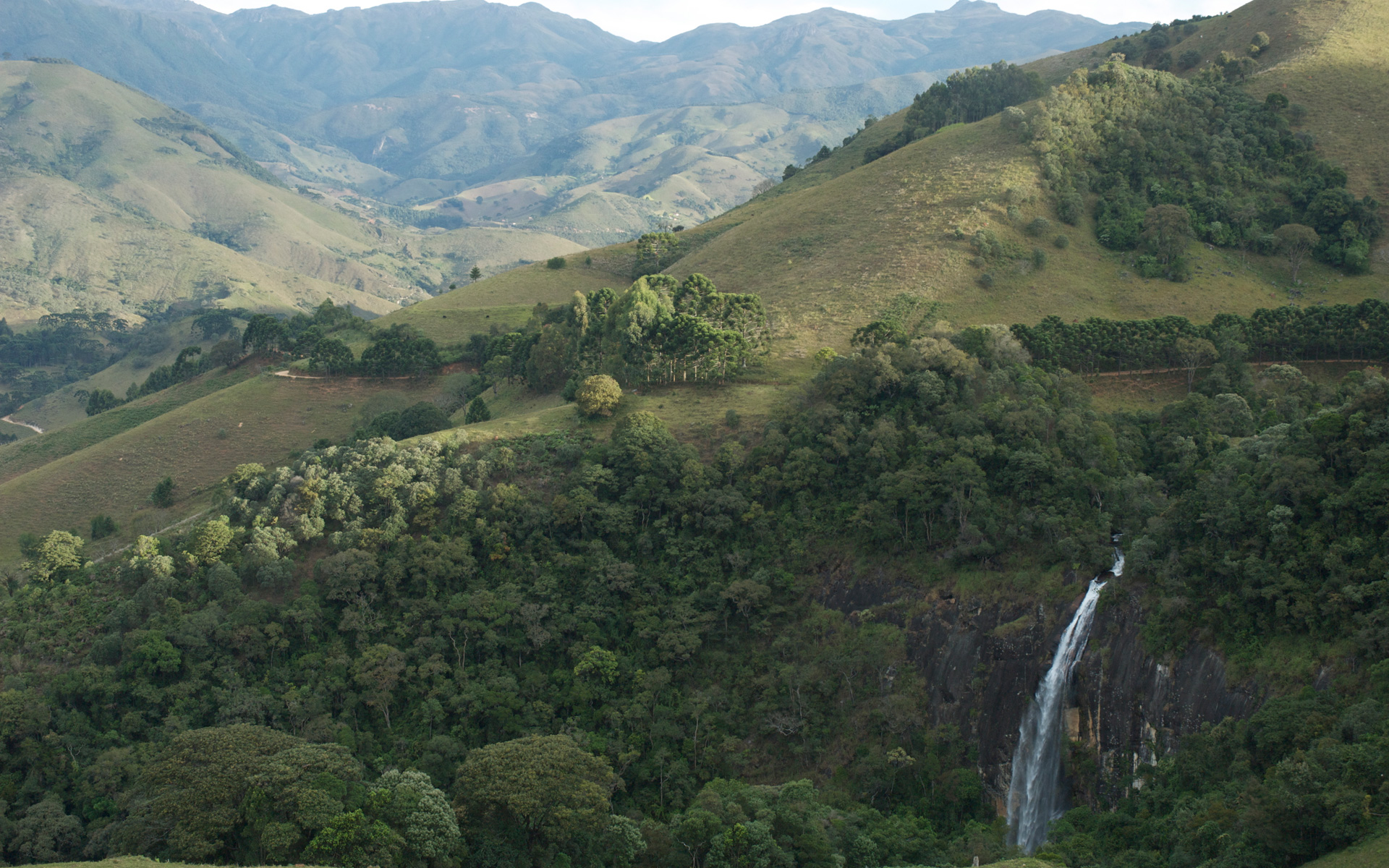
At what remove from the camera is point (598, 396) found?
6888 centimetres

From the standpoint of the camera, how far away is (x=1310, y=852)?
28953 millimetres

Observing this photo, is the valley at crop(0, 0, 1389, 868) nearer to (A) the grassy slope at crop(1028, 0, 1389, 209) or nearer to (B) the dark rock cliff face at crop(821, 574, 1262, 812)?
(B) the dark rock cliff face at crop(821, 574, 1262, 812)

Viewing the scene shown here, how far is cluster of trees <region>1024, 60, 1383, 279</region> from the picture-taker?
269 ft

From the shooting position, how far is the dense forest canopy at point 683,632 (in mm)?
35969

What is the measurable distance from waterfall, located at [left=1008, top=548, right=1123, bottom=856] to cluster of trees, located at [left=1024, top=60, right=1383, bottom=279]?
4895 cm

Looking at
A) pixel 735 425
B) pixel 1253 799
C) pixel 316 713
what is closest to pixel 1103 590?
pixel 1253 799

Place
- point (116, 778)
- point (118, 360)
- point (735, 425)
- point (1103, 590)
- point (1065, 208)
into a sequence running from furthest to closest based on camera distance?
point (118, 360) < point (1065, 208) < point (735, 425) < point (116, 778) < point (1103, 590)

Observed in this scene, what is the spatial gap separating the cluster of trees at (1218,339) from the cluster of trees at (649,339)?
20195 mm

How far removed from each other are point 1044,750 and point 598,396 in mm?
37684

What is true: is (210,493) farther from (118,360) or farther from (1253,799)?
(118,360)

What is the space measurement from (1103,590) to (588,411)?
37175mm

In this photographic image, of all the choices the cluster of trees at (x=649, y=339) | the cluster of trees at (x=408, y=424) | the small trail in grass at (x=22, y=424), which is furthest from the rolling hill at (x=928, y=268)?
the small trail in grass at (x=22, y=424)

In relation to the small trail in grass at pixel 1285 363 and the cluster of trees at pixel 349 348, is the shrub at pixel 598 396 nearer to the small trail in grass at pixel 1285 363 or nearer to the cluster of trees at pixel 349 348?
the small trail in grass at pixel 1285 363

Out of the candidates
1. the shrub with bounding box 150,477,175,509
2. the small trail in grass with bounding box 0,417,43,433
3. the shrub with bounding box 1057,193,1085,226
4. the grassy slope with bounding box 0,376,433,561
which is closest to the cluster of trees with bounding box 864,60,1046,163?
the shrub with bounding box 1057,193,1085,226
